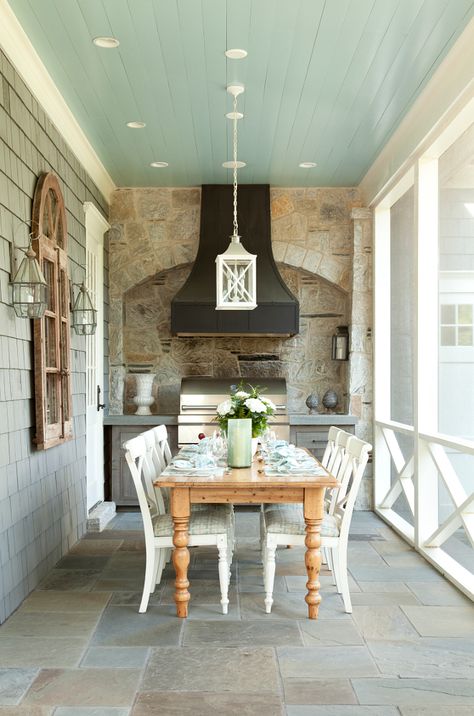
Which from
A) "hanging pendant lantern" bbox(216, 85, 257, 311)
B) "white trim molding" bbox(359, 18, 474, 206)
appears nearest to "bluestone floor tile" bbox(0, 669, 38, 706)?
"hanging pendant lantern" bbox(216, 85, 257, 311)

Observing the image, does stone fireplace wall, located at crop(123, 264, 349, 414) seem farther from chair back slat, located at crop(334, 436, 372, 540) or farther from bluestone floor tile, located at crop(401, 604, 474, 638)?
bluestone floor tile, located at crop(401, 604, 474, 638)

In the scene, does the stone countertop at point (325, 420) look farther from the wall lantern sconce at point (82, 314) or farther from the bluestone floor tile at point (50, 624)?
the bluestone floor tile at point (50, 624)

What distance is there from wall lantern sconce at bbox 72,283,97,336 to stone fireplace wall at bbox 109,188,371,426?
1594 millimetres

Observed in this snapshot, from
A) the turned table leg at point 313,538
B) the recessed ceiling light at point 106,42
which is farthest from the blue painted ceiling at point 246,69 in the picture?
the turned table leg at point 313,538

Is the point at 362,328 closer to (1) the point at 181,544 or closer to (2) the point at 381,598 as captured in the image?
(2) the point at 381,598

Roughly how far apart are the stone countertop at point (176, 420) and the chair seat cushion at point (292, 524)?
2.54 metres

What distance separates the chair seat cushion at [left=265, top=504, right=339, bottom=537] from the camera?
3.91 metres

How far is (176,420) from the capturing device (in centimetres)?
688

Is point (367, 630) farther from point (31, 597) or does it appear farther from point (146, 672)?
point (31, 597)

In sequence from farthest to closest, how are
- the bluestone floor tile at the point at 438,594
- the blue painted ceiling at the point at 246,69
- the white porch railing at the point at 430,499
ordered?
the white porch railing at the point at 430,499, the bluestone floor tile at the point at 438,594, the blue painted ceiling at the point at 246,69

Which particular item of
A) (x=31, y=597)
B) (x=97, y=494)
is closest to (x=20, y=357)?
(x=31, y=597)

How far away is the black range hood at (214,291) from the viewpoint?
694 centimetres

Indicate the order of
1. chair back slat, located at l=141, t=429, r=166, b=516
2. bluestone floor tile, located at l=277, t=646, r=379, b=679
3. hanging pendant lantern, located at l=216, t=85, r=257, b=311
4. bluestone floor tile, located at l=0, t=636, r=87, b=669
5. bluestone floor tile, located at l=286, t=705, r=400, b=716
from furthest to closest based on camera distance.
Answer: hanging pendant lantern, located at l=216, t=85, r=257, b=311
chair back slat, located at l=141, t=429, r=166, b=516
bluestone floor tile, located at l=0, t=636, r=87, b=669
bluestone floor tile, located at l=277, t=646, r=379, b=679
bluestone floor tile, located at l=286, t=705, r=400, b=716

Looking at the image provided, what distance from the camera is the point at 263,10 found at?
367 centimetres
